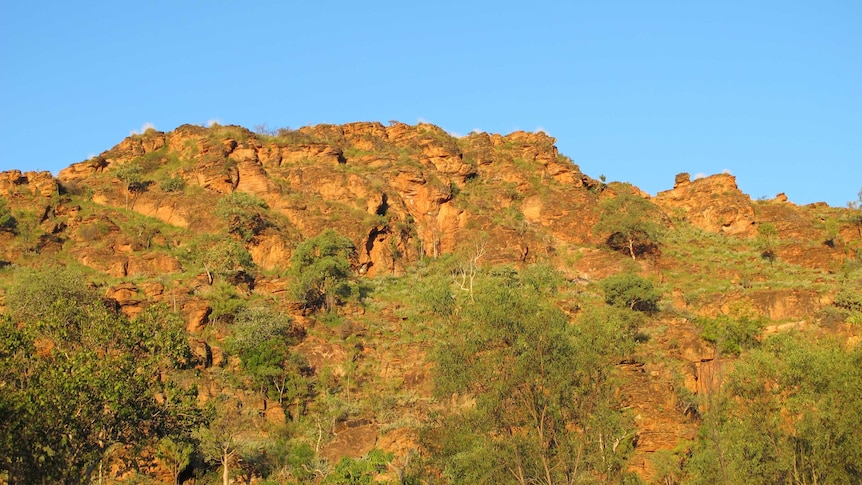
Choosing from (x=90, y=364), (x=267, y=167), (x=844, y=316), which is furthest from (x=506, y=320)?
(x=267, y=167)

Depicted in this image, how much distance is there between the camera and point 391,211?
71.6 m

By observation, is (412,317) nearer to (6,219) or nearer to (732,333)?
(732,333)

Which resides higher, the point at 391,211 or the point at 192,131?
the point at 192,131

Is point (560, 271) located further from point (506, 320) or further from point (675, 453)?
point (506, 320)

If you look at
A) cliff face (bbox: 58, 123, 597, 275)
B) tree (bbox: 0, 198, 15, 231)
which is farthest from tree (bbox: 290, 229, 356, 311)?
tree (bbox: 0, 198, 15, 231)

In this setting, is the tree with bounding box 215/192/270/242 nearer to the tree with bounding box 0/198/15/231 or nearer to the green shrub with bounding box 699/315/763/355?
the tree with bounding box 0/198/15/231

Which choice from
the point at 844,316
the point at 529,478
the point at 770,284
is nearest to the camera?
the point at 529,478

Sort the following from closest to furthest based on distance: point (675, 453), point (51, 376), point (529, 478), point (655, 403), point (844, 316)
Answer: point (51, 376) < point (529, 478) < point (675, 453) < point (655, 403) < point (844, 316)

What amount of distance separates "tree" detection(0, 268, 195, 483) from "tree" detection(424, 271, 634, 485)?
9406mm

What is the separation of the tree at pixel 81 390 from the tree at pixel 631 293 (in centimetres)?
3751

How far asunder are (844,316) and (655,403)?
17242mm

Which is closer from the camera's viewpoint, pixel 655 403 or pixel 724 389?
pixel 724 389

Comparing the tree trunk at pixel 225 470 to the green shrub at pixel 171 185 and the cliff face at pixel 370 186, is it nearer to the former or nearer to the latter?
the cliff face at pixel 370 186

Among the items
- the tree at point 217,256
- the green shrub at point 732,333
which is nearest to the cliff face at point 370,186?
the tree at point 217,256
